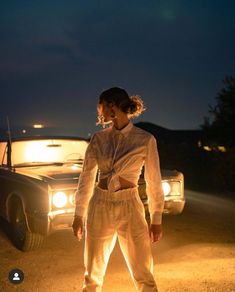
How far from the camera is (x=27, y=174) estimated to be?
17.5 ft

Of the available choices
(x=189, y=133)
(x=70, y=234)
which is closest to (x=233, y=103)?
(x=70, y=234)

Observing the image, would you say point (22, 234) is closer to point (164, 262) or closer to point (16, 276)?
point (16, 276)

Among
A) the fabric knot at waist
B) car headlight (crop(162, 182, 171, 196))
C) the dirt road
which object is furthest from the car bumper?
the fabric knot at waist

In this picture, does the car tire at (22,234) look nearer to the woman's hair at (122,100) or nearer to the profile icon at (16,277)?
the profile icon at (16,277)

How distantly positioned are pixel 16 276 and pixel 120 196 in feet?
7.59

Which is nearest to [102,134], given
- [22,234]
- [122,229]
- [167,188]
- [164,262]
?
[122,229]

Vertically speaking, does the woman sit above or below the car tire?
above

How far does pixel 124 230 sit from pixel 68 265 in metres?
2.30

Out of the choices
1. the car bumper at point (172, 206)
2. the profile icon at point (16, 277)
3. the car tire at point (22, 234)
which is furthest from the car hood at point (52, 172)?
the car bumper at point (172, 206)

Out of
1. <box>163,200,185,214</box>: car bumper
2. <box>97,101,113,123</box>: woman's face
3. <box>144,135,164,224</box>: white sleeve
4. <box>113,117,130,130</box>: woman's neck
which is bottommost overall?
<box>163,200,185,214</box>: car bumper

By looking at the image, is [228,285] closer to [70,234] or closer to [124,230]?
[124,230]

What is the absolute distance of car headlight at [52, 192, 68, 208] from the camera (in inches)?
191

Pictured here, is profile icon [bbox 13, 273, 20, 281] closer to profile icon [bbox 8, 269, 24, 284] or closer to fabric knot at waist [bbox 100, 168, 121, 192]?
profile icon [bbox 8, 269, 24, 284]

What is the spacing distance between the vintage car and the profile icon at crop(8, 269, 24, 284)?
56 centimetres
